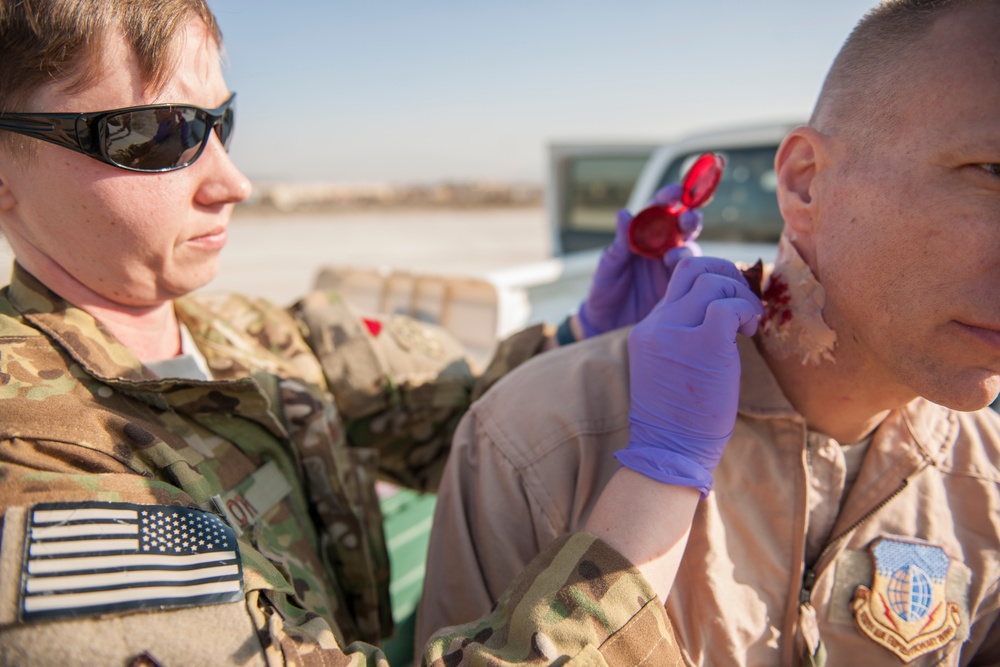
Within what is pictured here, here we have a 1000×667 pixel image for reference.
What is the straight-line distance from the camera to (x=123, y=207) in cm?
135

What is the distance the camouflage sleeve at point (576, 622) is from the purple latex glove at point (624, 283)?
0.89m

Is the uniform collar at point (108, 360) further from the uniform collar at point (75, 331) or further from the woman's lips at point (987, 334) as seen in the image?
the woman's lips at point (987, 334)

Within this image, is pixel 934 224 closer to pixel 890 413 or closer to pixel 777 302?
pixel 777 302

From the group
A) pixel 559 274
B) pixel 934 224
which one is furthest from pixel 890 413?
pixel 559 274

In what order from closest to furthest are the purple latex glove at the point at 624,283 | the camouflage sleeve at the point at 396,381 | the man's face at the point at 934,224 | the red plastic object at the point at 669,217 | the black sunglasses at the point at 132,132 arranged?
the man's face at the point at 934,224, the black sunglasses at the point at 132,132, the red plastic object at the point at 669,217, the purple latex glove at the point at 624,283, the camouflage sleeve at the point at 396,381

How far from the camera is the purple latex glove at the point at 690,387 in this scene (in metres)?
1.28

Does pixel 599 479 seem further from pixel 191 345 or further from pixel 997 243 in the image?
pixel 191 345

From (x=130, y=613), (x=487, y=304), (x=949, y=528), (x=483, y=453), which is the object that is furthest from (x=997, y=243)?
(x=487, y=304)

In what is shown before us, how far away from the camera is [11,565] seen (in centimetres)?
95

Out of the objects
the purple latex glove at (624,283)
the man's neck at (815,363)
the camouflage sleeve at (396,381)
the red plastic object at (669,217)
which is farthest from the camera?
the camouflage sleeve at (396,381)

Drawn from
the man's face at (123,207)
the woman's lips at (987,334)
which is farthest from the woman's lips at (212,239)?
the woman's lips at (987,334)

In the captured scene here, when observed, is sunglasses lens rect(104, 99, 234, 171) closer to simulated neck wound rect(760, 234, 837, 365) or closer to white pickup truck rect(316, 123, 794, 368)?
simulated neck wound rect(760, 234, 837, 365)

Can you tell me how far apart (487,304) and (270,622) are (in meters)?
2.38

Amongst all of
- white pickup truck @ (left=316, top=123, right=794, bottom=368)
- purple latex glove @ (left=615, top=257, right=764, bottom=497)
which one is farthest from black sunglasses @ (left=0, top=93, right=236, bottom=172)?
white pickup truck @ (left=316, top=123, right=794, bottom=368)
